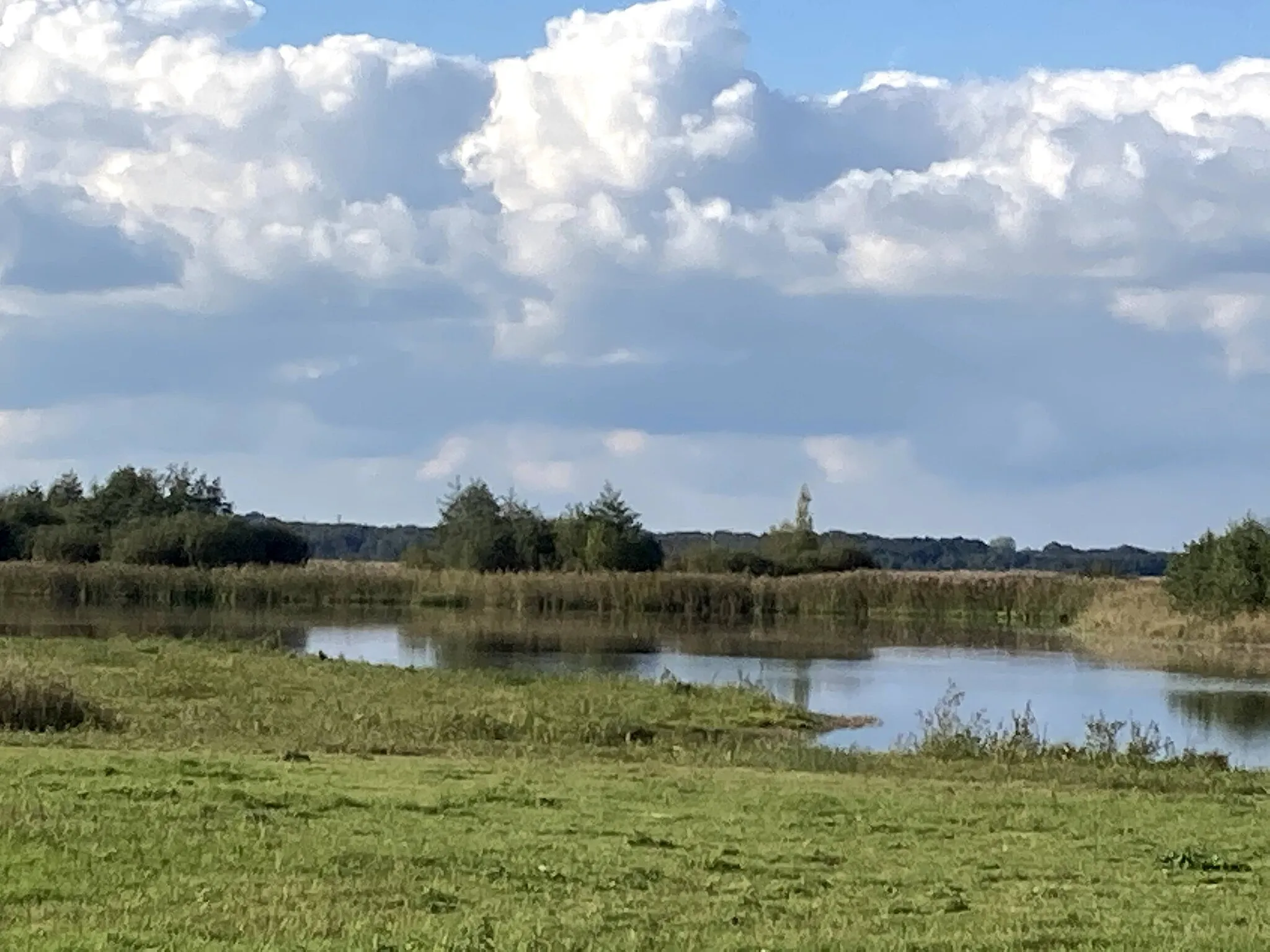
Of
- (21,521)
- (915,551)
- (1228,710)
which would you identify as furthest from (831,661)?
(915,551)

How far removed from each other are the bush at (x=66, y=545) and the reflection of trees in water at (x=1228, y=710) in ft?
183

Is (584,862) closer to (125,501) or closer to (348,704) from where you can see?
(348,704)

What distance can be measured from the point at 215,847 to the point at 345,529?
569 ft

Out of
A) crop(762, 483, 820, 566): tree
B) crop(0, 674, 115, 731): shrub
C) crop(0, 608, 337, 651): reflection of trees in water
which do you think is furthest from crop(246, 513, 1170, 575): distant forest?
crop(0, 674, 115, 731): shrub

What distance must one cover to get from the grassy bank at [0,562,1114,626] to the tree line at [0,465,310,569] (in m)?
8.71

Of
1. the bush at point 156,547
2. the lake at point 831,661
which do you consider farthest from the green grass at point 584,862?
the bush at point 156,547

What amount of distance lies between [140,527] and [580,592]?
81.1 feet

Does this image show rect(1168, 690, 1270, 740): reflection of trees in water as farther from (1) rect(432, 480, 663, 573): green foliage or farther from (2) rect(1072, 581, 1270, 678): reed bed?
(1) rect(432, 480, 663, 573): green foliage

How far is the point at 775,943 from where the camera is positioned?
8906mm

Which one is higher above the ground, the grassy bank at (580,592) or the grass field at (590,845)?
the grassy bank at (580,592)

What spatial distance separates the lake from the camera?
3200cm

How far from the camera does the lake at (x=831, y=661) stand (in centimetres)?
3200

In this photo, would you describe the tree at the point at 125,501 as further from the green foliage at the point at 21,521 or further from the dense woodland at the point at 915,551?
the dense woodland at the point at 915,551

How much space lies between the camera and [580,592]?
6569 cm
